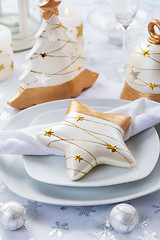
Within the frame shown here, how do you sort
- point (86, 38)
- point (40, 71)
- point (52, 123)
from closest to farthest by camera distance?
point (52, 123) → point (40, 71) → point (86, 38)

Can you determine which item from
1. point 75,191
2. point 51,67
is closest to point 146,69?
point 51,67

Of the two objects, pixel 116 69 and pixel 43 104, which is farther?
pixel 116 69

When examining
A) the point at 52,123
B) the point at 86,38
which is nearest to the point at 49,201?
the point at 52,123

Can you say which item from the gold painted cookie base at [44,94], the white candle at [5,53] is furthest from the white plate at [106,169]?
the white candle at [5,53]

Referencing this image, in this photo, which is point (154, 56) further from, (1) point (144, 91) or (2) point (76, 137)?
(2) point (76, 137)

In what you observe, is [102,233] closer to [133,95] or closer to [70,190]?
[70,190]

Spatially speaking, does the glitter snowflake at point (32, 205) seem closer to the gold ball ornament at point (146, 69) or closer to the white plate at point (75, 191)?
the white plate at point (75, 191)
